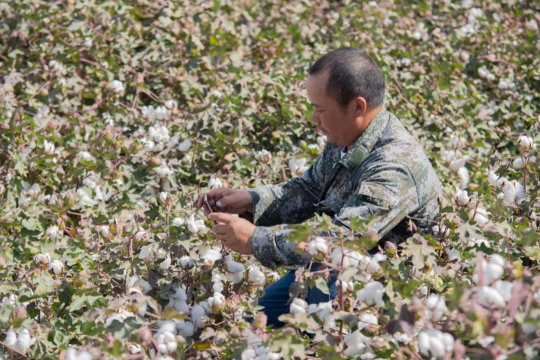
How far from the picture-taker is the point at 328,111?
99.0 inches

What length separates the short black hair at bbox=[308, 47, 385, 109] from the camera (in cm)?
247

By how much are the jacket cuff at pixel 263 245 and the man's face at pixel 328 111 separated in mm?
471

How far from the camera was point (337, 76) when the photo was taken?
2469 millimetres

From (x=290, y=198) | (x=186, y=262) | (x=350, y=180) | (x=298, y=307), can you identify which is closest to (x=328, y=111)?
(x=350, y=180)

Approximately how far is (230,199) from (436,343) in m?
1.32

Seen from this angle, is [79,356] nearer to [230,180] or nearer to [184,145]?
[230,180]

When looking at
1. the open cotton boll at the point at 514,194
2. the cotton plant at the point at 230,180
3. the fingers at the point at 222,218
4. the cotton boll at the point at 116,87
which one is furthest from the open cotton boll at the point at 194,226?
the cotton boll at the point at 116,87

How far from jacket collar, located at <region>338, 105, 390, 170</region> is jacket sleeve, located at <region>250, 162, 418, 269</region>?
0.40ft

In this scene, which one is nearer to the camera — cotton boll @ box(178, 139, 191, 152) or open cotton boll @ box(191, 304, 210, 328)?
open cotton boll @ box(191, 304, 210, 328)

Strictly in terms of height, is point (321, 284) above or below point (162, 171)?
above

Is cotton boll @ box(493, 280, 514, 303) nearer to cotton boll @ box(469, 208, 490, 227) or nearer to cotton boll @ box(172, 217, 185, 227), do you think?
cotton boll @ box(469, 208, 490, 227)

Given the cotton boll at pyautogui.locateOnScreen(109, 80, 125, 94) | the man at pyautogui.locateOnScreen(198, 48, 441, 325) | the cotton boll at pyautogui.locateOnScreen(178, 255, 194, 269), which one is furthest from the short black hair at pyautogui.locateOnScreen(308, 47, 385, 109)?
the cotton boll at pyautogui.locateOnScreen(109, 80, 125, 94)

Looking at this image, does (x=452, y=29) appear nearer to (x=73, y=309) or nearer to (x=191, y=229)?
(x=191, y=229)

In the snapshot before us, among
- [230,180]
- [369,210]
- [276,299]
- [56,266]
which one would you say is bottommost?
[230,180]
